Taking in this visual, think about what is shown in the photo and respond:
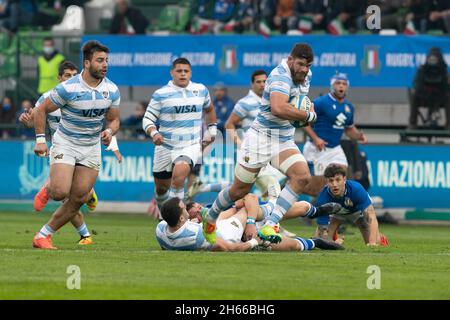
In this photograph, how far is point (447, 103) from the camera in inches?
989

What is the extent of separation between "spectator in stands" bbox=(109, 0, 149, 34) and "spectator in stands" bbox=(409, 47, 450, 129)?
22.0 ft

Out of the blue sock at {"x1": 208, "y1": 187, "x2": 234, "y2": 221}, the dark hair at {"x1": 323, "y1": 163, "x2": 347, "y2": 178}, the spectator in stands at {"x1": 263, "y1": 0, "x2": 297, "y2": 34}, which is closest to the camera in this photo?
the blue sock at {"x1": 208, "y1": 187, "x2": 234, "y2": 221}

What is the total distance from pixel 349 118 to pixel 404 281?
30.0ft

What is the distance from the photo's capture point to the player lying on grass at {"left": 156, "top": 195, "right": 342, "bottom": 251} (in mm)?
14602

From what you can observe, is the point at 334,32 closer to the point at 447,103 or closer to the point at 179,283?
the point at 447,103

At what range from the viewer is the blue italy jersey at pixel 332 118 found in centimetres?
2141

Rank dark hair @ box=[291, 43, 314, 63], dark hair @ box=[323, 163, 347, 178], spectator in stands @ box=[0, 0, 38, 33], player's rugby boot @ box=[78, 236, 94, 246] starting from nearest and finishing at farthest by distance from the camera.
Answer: dark hair @ box=[291, 43, 314, 63], dark hair @ box=[323, 163, 347, 178], player's rugby boot @ box=[78, 236, 94, 246], spectator in stands @ box=[0, 0, 38, 33]

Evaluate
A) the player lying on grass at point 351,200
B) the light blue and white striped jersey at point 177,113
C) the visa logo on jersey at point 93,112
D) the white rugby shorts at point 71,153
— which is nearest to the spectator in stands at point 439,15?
the light blue and white striped jersey at point 177,113

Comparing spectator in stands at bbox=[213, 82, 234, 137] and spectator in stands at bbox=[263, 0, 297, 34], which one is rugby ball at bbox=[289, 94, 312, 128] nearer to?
spectator in stands at bbox=[213, 82, 234, 137]

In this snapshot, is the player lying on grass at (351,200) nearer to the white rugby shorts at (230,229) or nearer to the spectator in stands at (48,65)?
the white rugby shorts at (230,229)

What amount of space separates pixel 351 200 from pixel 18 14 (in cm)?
1657

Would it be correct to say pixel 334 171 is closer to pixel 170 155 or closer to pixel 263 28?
pixel 170 155

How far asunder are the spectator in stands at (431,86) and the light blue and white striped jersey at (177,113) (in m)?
6.89

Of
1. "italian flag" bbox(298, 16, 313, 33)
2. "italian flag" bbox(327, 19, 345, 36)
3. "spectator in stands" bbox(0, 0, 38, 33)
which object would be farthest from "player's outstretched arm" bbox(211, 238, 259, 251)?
"spectator in stands" bbox(0, 0, 38, 33)
